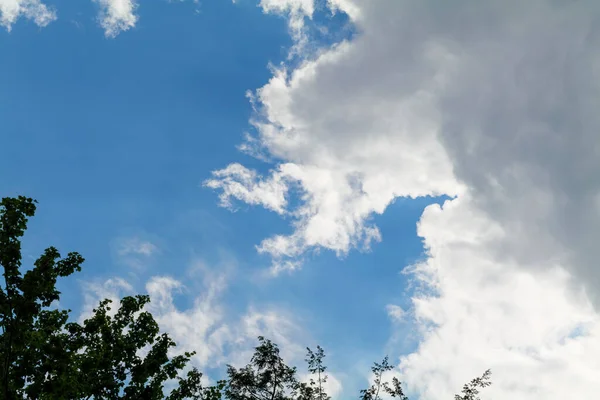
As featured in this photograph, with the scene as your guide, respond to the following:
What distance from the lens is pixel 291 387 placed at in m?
39.8

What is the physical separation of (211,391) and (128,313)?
4238 mm

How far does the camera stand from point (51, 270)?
14320mm

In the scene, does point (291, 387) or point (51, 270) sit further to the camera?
point (291, 387)

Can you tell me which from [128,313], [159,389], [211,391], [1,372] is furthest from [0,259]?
[211,391]

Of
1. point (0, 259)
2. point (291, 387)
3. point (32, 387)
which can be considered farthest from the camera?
point (291, 387)

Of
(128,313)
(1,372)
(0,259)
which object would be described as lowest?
(1,372)

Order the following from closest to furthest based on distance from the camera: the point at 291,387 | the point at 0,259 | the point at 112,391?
the point at 0,259 < the point at 112,391 < the point at 291,387

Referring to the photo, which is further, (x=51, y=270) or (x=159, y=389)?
(x=159, y=389)

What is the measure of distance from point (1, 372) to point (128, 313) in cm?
462

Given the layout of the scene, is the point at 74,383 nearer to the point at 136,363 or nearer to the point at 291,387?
the point at 136,363

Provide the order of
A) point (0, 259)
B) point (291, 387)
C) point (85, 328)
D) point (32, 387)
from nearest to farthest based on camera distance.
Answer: point (0, 259)
point (32, 387)
point (85, 328)
point (291, 387)

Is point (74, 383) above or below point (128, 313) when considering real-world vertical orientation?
below

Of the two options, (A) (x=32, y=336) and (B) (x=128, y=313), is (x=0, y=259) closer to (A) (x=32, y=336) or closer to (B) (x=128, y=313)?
(A) (x=32, y=336)

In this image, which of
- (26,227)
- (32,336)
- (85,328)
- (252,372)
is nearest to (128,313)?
(85,328)
